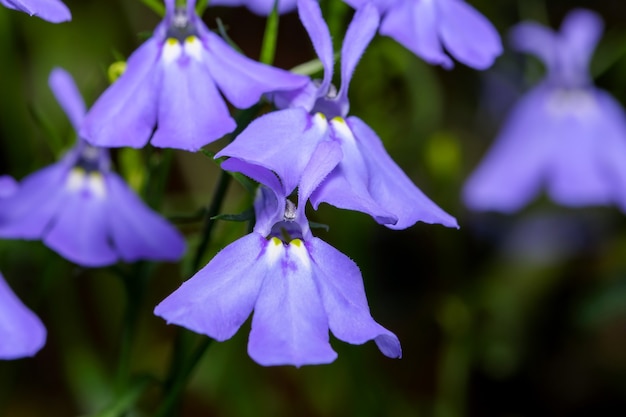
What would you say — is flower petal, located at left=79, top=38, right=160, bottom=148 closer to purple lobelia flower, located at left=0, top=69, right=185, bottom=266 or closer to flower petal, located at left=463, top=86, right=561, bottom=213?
purple lobelia flower, located at left=0, top=69, right=185, bottom=266

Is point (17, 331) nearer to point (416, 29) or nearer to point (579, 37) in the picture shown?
point (416, 29)

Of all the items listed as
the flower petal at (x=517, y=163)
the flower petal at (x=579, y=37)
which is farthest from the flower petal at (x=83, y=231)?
the flower petal at (x=579, y=37)

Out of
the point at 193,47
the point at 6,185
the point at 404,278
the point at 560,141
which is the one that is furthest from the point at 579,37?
the point at 6,185

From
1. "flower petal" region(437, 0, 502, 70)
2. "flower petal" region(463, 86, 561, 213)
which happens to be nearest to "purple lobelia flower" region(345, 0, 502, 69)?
"flower petal" region(437, 0, 502, 70)

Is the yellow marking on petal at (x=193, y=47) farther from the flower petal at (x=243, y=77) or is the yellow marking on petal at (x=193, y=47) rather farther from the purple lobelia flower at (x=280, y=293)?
the purple lobelia flower at (x=280, y=293)

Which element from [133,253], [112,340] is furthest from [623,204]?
[112,340]

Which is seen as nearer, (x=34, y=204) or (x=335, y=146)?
(x=335, y=146)
